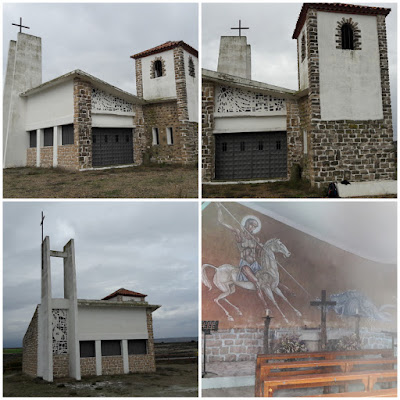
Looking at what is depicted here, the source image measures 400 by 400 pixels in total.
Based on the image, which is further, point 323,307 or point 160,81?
point 160,81

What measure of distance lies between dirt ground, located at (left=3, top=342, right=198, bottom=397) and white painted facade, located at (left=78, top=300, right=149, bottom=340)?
110cm

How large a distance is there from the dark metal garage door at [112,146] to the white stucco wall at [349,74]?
248 inches

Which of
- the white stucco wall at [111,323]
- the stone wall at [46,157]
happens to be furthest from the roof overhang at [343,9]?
the white stucco wall at [111,323]

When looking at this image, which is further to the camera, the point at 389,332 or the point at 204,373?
the point at 389,332

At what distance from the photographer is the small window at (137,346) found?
36.4 feet

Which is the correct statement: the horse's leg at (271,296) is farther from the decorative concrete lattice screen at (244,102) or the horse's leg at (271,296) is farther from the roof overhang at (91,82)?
the roof overhang at (91,82)

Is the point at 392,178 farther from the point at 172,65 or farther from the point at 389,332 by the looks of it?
the point at 172,65

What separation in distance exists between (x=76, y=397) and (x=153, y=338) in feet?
15.1

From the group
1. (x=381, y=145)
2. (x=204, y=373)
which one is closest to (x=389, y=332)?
(x=204, y=373)

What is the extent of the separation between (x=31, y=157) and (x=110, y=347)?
6253mm

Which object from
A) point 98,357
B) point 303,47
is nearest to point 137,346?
→ point 98,357

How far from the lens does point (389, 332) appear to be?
745cm

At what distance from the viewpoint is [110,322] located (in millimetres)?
10914

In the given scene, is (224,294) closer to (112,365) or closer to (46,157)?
(112,365)
